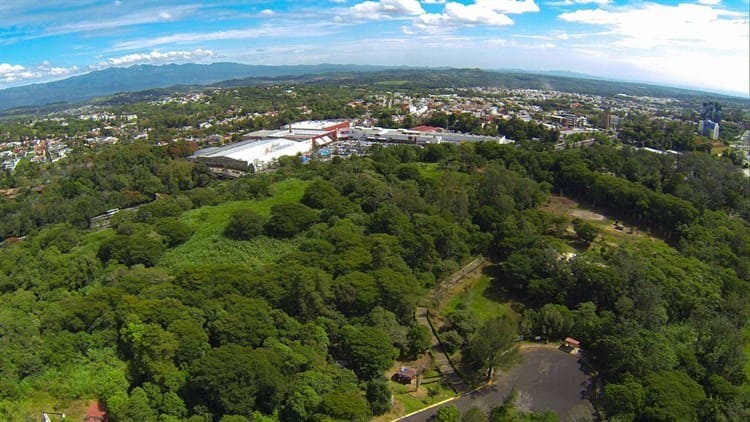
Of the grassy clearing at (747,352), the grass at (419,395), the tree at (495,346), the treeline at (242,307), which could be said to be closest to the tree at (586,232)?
the treeline at (242,307)

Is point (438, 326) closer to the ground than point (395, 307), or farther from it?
closer to the ground

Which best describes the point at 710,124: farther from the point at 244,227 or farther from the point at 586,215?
the point at 244,227

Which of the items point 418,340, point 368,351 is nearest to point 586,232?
point 418,340

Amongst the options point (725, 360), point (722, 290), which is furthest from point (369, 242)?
point (722, 290)

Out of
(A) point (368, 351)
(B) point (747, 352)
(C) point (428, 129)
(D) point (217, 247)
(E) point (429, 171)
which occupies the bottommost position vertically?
(B) point (747, 352)

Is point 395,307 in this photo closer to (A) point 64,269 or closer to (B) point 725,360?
(B) point 725,360

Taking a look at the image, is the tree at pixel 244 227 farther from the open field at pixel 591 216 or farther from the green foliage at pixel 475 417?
the open field at pixel 591 216
